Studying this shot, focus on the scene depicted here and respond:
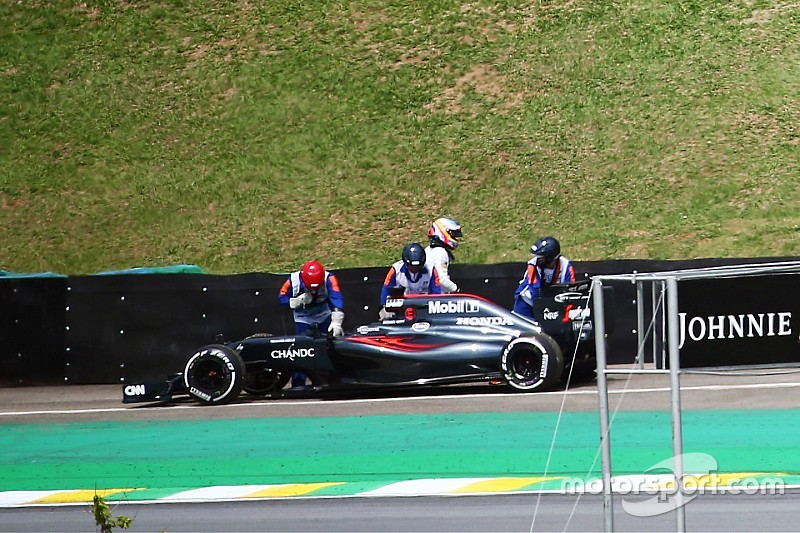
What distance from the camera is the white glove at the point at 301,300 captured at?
1581 cm

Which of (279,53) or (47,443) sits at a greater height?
(279,53)

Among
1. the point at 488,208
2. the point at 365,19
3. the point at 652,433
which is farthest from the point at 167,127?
the point at 652,433

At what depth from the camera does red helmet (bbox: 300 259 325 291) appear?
51.4 feet

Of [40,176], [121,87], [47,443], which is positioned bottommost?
[47,443]

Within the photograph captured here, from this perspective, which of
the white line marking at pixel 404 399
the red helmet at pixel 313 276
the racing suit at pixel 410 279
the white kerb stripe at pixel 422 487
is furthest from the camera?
the racing suit at pixel 410 279

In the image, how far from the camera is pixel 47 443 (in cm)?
1323

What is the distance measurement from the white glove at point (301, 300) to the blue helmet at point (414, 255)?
4.33 feet

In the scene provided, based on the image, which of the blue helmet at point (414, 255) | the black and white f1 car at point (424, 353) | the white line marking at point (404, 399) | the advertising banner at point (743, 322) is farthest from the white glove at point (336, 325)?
the advertising banner at point (743, 322)

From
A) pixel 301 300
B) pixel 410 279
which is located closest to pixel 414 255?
pixel 410 279

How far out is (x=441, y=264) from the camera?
16.5m

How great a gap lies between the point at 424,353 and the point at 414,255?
1588 mm

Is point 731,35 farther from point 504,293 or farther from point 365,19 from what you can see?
point 504,293

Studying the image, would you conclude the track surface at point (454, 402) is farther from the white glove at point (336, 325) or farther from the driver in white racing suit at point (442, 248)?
the driver in white racing suit at point (442, 248)

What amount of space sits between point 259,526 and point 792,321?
4.30m
